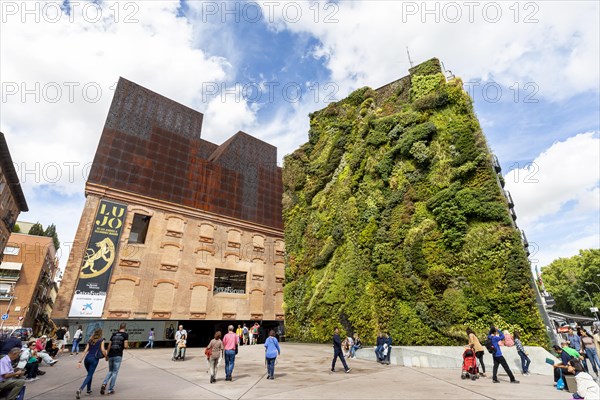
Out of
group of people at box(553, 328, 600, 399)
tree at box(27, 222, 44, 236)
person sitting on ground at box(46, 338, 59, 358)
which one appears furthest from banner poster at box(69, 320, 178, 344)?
tree at box(27, 222, 44, 236)

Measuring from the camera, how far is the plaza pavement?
7.96m

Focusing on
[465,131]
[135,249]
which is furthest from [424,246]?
[135,249]

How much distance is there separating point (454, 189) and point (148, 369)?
17306 millimetres

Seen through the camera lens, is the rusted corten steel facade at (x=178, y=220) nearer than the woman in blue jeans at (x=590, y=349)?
No

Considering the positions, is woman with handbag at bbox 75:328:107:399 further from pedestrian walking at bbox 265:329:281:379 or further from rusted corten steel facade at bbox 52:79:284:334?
rusted corten steel facade at bbox 52:79:284:334

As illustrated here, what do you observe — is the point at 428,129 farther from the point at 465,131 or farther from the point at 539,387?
the point at 539,387

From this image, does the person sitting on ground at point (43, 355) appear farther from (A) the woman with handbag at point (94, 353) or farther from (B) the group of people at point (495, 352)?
(B) the group of people at point (495, 352)

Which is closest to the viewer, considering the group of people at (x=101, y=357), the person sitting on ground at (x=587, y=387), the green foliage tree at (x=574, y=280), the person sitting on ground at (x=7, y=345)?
the person sitting on ground at (x=587, y=387)

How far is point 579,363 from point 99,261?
29.0 metres

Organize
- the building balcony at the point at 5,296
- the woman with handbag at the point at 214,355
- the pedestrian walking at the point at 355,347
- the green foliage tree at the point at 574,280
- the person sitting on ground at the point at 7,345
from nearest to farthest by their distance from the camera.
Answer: the person sitting on ground at the point at 7,345 → the woman with handbag at the point at 214,355 → the pedestrian walking at the point at 355,347 → the building balcony at the point at 5,296 → the green foliage tree at the point at 574,280

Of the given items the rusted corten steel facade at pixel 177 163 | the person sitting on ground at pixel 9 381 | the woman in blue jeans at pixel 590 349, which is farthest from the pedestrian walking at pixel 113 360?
the rusted corten steel facade at pixel 177 163

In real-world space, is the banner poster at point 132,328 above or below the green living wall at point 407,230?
below

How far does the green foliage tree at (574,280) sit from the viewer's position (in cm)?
4312

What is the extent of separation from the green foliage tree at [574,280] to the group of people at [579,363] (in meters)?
41.6
